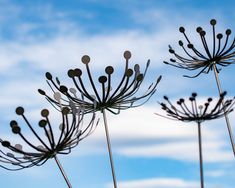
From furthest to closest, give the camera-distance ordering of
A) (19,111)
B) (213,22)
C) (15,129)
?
1. (213,22)
2. (19,111)
3. (15,129)

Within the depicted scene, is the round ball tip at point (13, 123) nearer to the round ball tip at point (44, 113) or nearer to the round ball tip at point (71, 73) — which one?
the round ball tip at point (44, 113)

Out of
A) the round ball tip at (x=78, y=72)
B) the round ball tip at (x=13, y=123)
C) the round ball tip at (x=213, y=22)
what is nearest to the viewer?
the round ball tip at (x=13, y=123)

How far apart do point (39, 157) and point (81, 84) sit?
3.78 feet

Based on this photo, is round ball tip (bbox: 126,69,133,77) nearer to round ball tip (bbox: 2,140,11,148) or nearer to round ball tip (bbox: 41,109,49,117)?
round ball tip (bbox: 41,109,49,117)

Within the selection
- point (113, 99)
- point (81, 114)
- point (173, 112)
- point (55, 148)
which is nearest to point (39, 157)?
point (55, 148)

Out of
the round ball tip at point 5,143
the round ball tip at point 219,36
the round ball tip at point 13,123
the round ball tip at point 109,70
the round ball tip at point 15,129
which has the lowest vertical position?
the round ball tip at point 5,143

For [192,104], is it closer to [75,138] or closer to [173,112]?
[173,112]

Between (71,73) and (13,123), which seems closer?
(13,123)

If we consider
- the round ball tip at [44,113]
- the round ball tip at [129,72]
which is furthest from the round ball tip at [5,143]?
the round ball tip at [129,72]

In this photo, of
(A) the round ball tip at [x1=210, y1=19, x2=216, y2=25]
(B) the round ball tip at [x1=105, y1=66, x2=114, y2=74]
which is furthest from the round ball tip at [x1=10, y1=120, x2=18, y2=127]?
(A) the round ball tip at [x1=210, y1=19, x2=216, y2=25]

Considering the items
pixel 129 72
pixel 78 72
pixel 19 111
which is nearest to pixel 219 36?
pixel 129 72

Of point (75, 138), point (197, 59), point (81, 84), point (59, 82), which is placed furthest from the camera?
point (197, 59)

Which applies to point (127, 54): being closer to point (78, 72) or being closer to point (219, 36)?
point (78, 72)

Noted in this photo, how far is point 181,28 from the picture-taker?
9.80 m
